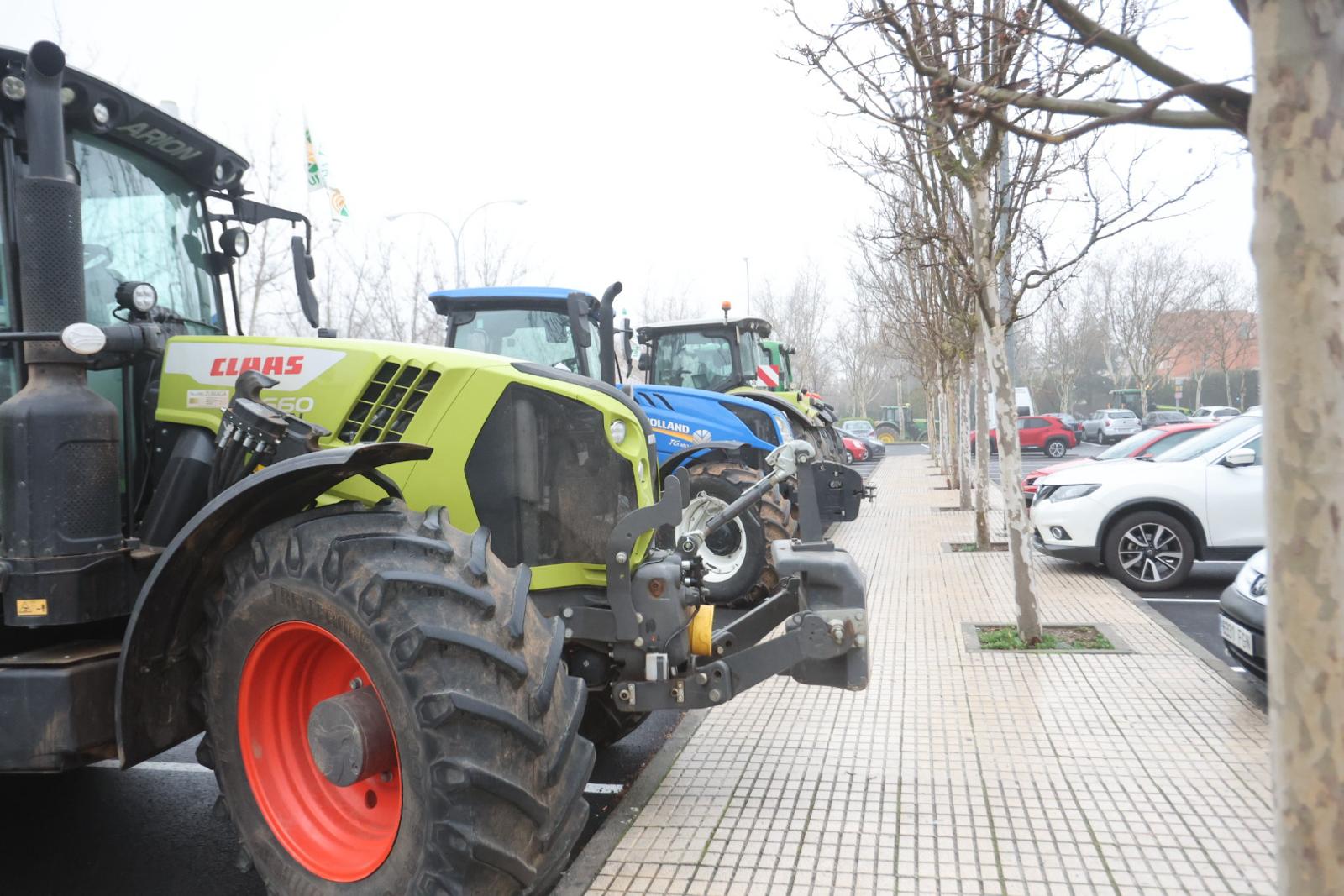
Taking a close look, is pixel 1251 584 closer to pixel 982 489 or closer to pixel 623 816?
pixel 623 816

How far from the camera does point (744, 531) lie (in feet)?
30.7

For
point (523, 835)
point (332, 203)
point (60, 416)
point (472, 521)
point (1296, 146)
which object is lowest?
point (523, 835)

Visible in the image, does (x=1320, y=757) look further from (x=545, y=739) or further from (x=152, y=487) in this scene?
(x=152, y=487)

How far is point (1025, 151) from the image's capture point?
882cm

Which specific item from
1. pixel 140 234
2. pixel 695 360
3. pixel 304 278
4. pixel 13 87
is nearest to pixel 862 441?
pixel 695 360

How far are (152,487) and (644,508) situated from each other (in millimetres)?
2049

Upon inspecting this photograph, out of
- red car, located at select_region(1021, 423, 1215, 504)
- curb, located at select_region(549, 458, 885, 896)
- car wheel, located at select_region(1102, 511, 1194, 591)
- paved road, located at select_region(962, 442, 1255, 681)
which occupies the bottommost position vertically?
paved road, located at select_region(962, 442, 1255, 681)

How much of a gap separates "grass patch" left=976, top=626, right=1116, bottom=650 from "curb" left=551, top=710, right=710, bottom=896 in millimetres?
2803

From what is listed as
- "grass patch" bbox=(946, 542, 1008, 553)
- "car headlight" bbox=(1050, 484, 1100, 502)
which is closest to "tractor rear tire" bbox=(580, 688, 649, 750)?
"car headlight" bbox=(1050, 484, 1100, 502)

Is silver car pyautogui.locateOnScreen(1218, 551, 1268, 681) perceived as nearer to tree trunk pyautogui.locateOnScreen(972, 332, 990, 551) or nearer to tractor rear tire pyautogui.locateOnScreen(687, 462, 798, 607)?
tractor rear tire pyautogui.locateOnScreen(687, 462, 798, 607)

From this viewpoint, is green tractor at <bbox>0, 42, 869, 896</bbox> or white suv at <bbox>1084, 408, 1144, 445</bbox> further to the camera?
white suv at <bbox>1084, 408, 1144, 445</bbox>

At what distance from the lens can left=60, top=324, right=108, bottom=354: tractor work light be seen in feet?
11.8

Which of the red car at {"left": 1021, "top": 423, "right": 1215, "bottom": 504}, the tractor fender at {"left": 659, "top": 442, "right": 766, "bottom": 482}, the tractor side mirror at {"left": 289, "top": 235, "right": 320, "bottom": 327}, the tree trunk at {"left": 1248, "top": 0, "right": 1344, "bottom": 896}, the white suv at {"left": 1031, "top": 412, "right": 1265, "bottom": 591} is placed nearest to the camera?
the tree trunk at {"left": 1248, "top": 0, "right": 1344, "bottom": 896}

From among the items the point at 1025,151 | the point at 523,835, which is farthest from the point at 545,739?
the point at 1025,151
